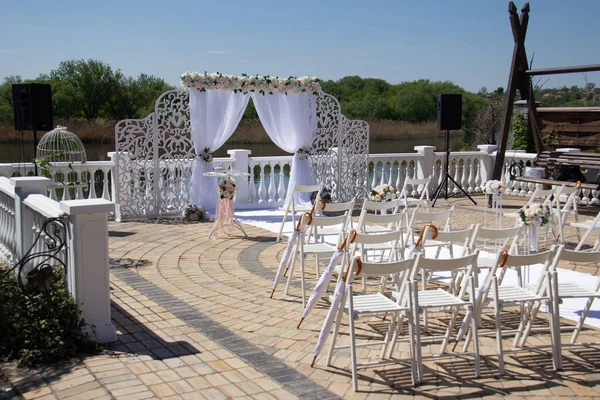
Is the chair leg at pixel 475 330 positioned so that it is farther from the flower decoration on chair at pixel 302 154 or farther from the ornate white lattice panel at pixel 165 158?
the flower decoration on chair at pixel 302 154

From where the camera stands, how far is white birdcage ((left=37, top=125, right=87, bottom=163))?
376 inches

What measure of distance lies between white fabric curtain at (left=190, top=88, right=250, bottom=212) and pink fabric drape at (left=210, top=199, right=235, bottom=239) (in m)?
1.66

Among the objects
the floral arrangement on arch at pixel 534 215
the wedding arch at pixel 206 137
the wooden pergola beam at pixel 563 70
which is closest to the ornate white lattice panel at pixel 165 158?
the wedding arch at pixel 206 137

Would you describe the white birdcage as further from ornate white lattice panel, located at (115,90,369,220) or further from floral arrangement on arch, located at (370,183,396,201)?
floral arrangement on arch, located at (370,183,396,201)

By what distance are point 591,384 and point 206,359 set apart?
2.36 meters

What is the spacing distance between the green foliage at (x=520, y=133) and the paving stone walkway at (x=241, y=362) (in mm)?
10969

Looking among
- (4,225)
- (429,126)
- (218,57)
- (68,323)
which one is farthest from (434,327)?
(218,57)

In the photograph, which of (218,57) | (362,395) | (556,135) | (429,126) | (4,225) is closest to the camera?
(362,395)

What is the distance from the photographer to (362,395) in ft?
12.3

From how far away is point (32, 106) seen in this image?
8.76m

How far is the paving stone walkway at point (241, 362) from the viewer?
377cm

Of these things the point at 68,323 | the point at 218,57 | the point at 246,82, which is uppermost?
the point at 218,57

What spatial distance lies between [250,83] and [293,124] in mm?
1056

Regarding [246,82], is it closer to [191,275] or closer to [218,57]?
[191,275]
